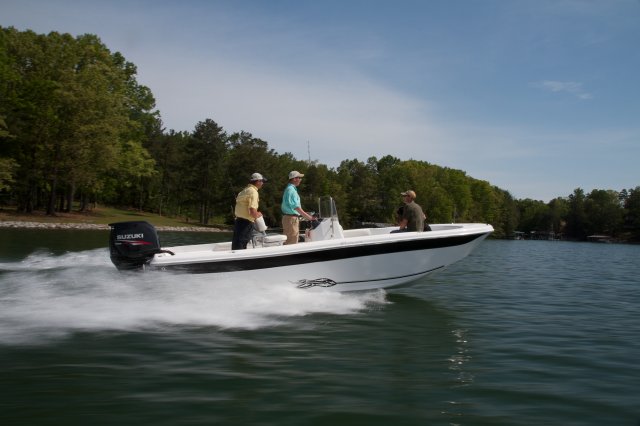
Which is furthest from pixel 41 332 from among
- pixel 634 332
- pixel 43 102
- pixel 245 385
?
pixel 43 102

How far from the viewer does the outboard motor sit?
23.0ft

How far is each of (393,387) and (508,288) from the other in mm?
7571

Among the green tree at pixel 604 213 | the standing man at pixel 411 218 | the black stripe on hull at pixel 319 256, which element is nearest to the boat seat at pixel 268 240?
the black stripe on hull at pixel 319 256

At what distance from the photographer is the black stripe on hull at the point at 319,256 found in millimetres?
7016

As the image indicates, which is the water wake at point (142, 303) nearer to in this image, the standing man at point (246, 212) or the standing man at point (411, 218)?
the standing man at point (246, 212)

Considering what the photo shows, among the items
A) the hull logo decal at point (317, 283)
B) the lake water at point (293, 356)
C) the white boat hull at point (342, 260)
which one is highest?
the white boat hull at point (342, 260)

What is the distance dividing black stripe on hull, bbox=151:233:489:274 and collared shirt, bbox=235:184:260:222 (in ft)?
2.48

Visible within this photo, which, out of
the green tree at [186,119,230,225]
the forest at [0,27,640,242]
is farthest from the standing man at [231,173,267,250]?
the green tree at [186,119,230,225]

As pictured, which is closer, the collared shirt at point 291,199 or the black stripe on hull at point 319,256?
the black stripe on hull at point 319,256

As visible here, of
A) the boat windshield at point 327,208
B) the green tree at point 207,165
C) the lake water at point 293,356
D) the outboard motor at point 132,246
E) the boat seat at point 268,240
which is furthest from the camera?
the green tree at point 207,165

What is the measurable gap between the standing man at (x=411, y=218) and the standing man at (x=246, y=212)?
2455mm

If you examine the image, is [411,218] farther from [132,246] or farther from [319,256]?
[132,246]

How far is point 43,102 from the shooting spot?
128 ft

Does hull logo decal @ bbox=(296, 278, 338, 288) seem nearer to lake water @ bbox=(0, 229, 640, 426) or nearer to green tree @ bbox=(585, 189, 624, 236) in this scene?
lake water @ bbox=(0, 229, 640, 426)
